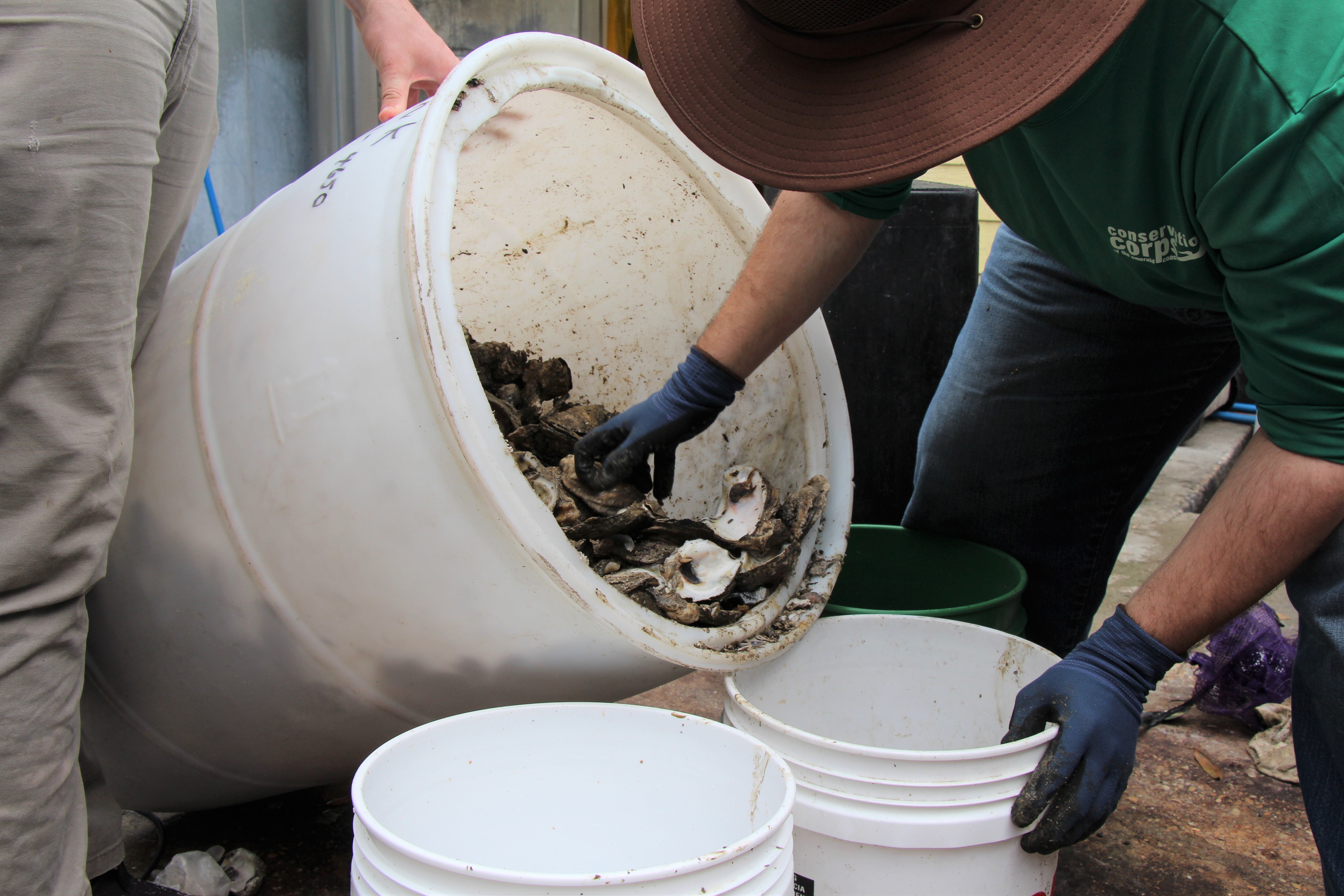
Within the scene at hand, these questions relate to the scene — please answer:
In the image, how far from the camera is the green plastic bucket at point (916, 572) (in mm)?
1750

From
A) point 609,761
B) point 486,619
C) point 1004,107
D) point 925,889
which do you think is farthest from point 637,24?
point 925,889

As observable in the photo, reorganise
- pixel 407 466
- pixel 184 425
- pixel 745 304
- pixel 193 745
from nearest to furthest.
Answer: pixel 407 466, pixel 184 425, pixel 193 745, pixel 745 304

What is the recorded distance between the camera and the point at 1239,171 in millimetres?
883

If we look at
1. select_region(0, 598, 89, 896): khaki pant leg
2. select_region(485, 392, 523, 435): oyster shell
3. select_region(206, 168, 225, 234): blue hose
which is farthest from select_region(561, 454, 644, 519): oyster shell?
select_region(206, 168, 225, 234): blue hose

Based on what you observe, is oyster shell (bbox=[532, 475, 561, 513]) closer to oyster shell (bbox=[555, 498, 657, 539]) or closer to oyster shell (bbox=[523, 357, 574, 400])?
oyster shell (bbox=[555, 498, 657, 539])

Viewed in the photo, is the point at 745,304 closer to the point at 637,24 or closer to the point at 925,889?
the point at 637,24

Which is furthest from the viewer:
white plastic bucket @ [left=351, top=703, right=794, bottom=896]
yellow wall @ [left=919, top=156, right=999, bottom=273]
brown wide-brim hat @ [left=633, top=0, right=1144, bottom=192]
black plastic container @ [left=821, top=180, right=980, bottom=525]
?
yellow wall @ [left=919, top=156, right=999, bottom=273]

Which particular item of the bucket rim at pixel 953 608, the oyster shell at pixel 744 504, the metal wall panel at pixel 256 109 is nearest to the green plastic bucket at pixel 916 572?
the bucket rim at pixel 953 608

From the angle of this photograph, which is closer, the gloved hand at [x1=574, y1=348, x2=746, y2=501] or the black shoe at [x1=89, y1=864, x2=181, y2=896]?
the black shoe at [x1=89, y1=864, x2=181, y2=896]

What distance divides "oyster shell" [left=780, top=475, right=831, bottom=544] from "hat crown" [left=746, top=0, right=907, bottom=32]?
0.68 meters

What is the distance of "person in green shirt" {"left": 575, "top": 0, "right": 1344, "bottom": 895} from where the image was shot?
2.81 ft

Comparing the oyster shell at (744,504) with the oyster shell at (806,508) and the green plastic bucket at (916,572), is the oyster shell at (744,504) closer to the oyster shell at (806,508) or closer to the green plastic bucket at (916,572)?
the oyster shell at (806,508)

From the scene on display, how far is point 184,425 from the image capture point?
1.08 metres

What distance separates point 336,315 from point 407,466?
A: 177 mm
